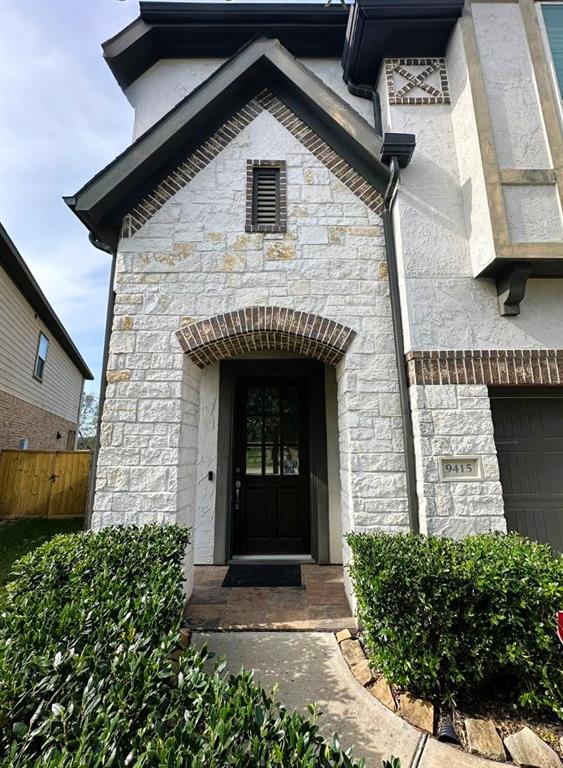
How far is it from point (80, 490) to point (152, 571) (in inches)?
300

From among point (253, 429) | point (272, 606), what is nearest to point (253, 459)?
point (253, 429)

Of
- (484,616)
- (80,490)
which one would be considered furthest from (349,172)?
(80,490)

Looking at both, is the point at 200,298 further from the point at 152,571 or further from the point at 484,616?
the point at 484,616

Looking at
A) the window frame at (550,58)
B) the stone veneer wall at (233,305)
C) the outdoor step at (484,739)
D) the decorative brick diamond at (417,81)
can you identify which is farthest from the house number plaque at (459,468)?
the decorative brick diamond at (417,81)

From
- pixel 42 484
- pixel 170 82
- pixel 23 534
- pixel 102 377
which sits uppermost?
pixel 170 82

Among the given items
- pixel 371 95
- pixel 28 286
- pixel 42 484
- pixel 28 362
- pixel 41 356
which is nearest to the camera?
pixel 371 95

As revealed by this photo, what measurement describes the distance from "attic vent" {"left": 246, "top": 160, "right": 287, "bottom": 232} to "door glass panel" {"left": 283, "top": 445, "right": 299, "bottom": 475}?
10.7 feet

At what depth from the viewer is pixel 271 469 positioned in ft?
18.9

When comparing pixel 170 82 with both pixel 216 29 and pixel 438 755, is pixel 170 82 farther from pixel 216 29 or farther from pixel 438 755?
pixel 438 755

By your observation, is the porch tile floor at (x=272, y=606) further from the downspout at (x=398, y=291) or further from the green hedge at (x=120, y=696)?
the green hedge at (x=120, y=696)

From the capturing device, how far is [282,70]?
4441 mm

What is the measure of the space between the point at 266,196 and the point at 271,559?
16.7 feet

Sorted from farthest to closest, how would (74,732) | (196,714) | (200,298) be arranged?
(200,298) < (196,714) < (74,732)

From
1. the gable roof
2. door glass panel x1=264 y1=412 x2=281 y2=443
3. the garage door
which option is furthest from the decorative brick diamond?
door glass panel x1=264 y1=412 x2=281 y2=443
